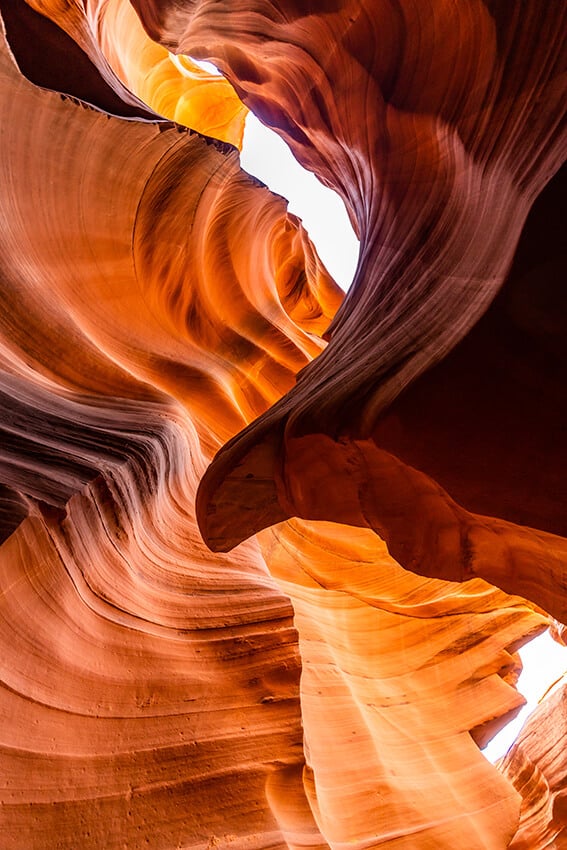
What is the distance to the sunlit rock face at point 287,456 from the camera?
5.70 ft

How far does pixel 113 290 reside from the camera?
161 inches

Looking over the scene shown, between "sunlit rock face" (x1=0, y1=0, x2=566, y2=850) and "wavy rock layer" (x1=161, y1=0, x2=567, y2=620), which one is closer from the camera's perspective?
"wavy rock layer" (x1=161, y1=0, x2=567, y2=620)

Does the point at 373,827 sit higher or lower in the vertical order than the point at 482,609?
lower

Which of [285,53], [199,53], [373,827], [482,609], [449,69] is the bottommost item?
[373,827]

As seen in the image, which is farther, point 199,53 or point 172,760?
point 199,53

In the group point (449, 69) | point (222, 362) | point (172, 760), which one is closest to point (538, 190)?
point (449, 69)

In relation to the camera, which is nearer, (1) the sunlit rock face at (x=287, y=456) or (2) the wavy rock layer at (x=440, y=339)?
(2) the wavy rock layer at (x=440, y=339)

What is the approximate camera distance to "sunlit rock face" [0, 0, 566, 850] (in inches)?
68.4

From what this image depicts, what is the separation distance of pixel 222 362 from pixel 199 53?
2.48m

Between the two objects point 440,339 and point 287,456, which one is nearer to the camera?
point 440,339

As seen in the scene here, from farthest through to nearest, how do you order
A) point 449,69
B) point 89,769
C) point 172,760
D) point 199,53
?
point 199,53 → point 449,69 → point 172,760 → point 89,769

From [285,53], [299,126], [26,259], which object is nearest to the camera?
[26,259]

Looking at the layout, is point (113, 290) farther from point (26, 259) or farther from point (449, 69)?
point (449, 69)

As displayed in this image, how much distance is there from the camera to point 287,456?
209 centimetres
